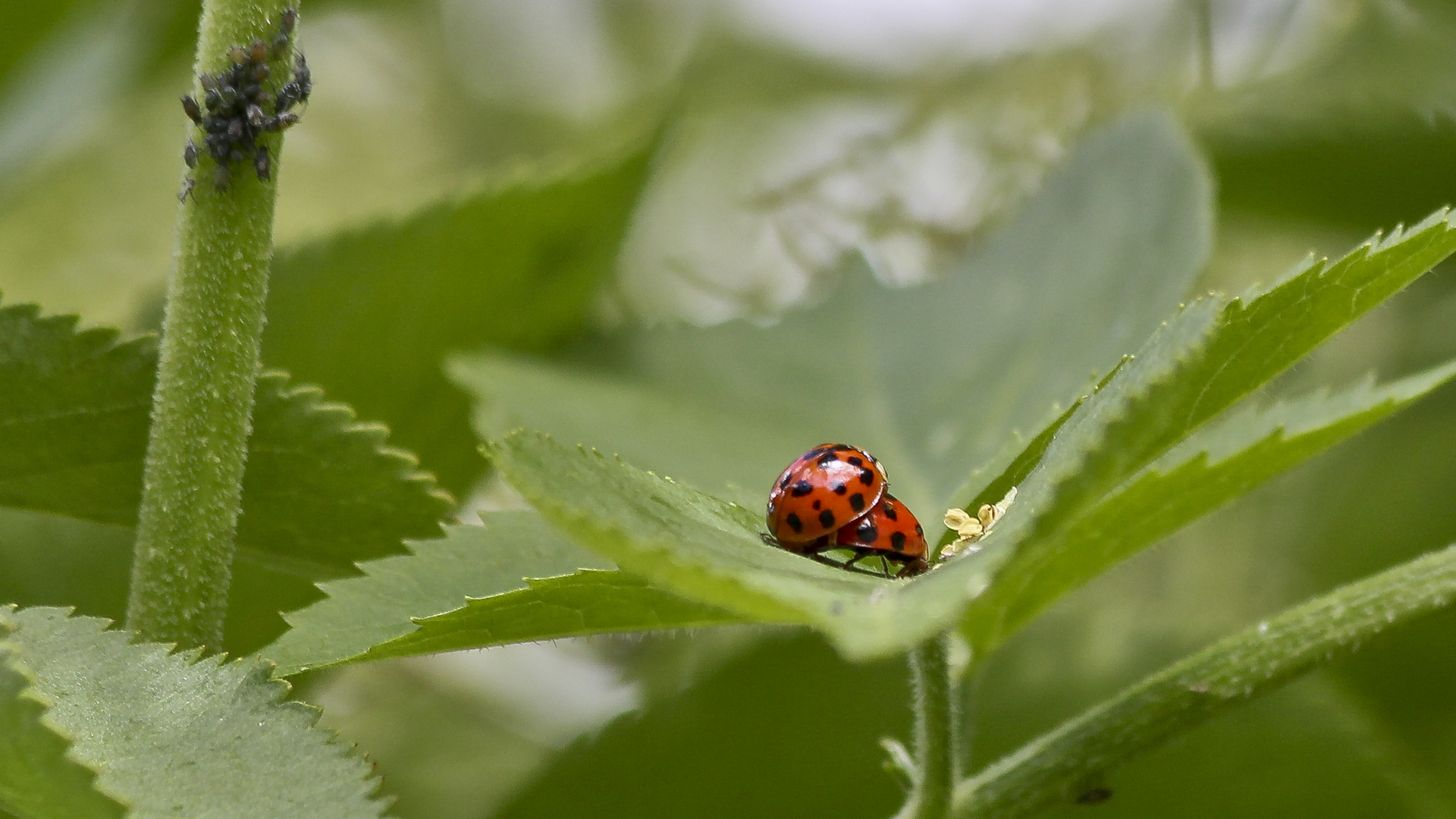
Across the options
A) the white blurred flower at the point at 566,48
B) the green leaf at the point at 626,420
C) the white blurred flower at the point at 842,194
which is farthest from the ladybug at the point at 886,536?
the white blurred flower at the point at 566,48

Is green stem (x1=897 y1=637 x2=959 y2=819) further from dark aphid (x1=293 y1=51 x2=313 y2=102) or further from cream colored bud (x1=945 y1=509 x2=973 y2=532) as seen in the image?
dark aphid (x1=293 y1=51 x2=313 y2=102)

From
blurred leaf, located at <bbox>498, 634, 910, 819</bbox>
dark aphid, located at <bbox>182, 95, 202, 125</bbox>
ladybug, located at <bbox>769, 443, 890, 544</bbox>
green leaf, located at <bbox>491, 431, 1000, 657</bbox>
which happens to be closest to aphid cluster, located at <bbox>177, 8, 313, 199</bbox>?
dark aphid, located at <bbox>182, 95, 202, 125</bbox>

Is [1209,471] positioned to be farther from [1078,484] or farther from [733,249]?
[733,249]

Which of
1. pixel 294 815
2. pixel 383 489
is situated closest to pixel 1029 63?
pixel 383 489

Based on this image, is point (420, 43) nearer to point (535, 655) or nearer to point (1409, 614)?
point (535, 655)

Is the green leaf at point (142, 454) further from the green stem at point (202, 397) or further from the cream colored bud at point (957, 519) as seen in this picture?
the cream colored bud at point (957, 519)

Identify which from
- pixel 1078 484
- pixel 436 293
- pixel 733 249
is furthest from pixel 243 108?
pixel 733 249
